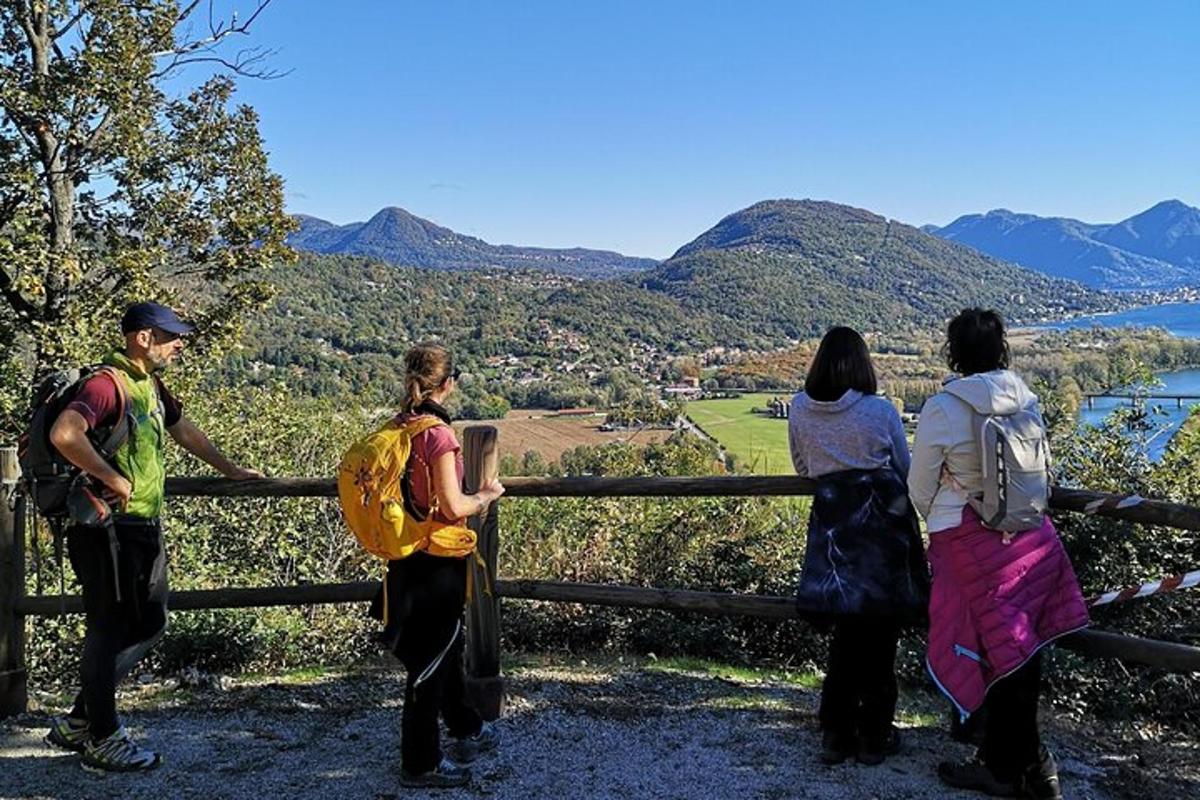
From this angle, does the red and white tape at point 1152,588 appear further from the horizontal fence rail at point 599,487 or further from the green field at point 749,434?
the green field at point 749,434

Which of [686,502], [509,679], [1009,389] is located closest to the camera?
[1009,389]

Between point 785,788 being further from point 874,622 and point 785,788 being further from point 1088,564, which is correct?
point 1088,564

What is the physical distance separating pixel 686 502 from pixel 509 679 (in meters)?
2.66

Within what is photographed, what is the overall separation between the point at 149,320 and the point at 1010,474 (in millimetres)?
3152

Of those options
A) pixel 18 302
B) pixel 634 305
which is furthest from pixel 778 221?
pixel 18 302

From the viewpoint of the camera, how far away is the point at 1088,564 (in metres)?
5.20

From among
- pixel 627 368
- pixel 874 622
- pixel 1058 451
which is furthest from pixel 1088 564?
pixel 627 368

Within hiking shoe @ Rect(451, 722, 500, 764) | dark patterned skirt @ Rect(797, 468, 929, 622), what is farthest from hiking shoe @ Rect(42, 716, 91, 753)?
dark patterned skirt @ Rect(797, 468, 929, 622)

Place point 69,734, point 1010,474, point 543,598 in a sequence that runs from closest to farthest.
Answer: point 1010,474, point 69,734, point 543,598

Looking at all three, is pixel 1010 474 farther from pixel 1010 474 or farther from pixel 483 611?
pixel 483 611

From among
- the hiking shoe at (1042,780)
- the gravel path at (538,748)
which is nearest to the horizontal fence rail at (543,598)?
the gravel path at (538,748)

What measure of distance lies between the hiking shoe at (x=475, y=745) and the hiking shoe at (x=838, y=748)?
1367mm

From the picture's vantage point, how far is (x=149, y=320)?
3.43 metres

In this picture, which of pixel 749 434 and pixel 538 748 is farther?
pixel 749 434
